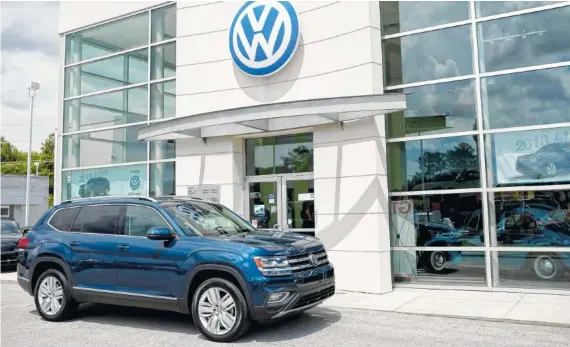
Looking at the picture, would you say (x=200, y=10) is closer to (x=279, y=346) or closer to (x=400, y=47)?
(x=400, y=47)

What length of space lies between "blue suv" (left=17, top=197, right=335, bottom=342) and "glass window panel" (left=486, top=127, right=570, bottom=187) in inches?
177

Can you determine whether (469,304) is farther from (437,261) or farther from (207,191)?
(207,191)

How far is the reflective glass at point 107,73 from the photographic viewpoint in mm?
13883

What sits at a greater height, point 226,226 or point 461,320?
point 226,226

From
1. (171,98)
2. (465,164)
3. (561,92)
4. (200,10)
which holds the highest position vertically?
(200,10)

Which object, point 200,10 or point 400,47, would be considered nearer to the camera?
point 400,47

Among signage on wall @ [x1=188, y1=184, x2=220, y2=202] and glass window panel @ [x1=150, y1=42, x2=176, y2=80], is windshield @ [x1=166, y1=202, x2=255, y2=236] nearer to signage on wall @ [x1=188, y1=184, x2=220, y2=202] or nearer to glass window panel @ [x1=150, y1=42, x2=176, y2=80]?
signage on wall @ [x1=188, y1=184, x2=220, y2=202]

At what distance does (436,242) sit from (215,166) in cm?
536

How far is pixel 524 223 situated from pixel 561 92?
8.17ft

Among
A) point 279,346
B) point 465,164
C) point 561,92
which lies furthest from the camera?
point 465,164

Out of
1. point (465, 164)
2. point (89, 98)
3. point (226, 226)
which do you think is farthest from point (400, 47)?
point (89, 98)

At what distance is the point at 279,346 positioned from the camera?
228 inches

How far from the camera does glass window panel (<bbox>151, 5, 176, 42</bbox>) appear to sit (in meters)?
13.4

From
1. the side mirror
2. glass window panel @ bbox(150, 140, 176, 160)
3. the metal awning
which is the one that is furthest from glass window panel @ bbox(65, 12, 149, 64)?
the side mirror
